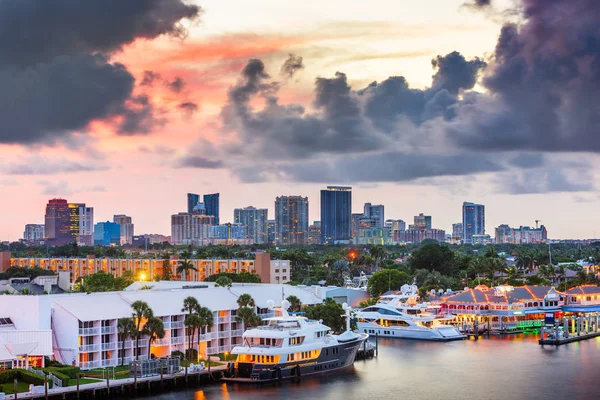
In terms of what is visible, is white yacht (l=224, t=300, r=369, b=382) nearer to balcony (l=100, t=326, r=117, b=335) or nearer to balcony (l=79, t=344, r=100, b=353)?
balcony (l=100, t=326, r=117, b=335)

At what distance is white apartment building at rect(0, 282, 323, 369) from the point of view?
52.6 metres

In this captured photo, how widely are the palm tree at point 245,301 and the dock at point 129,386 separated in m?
8.84

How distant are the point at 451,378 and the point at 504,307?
3588 cm

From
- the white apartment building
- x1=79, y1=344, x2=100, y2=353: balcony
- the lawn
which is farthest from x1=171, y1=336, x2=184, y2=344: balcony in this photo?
the lawn

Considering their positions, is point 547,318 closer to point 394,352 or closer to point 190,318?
point 394,352

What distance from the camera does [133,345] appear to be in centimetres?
5528

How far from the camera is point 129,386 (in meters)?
47.7

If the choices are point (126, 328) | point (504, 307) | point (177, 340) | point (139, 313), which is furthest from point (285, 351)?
point (504, 307)

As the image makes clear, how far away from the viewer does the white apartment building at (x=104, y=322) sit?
5262 cm

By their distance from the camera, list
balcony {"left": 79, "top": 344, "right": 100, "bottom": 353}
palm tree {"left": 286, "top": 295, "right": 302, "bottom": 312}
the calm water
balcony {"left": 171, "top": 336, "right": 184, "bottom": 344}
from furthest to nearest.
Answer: palm tree {"left": 286, "top": 295, "right": 302, "bottom": 312} → balcony {"left": 171, "top": 336, "right": 184, "bottom": 344} → balcony {"left": 79, "top": 344, "right": 100, "bottom": 353} → the calm water

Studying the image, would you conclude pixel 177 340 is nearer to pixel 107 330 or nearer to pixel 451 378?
pixel 107 330

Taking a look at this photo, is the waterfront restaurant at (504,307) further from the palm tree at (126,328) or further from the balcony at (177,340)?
the palm tree at (126,328)

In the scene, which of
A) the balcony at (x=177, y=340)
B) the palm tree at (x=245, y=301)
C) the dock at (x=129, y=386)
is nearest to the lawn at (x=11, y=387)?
the dock at (x=129, y=386)

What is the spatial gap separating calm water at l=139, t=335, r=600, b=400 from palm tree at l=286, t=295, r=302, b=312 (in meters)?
7.57
